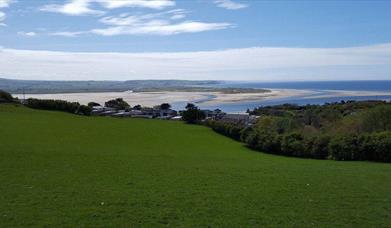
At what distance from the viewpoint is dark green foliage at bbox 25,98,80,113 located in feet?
222

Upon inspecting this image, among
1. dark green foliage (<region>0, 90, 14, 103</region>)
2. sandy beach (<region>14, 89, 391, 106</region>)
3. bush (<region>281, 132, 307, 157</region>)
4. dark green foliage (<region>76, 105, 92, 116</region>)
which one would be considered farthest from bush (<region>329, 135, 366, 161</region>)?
sandy beach (<region>14, 89, 391, 106</region>)

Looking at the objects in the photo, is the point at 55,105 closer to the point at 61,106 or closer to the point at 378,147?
the point at 61,106

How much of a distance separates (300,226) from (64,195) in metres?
5.92

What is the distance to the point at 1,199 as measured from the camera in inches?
421

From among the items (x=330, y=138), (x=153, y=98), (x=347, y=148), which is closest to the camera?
(x=347, y=148)

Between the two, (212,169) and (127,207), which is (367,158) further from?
(127,207)

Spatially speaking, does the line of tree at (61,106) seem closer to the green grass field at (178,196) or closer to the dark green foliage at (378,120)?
the dark green foliage at (378,120)

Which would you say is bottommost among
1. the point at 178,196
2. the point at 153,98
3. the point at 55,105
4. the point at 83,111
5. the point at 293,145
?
the point at 293,145

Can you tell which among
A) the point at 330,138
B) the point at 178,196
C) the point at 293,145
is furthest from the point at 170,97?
the point at 178,196

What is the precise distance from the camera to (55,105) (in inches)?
2677

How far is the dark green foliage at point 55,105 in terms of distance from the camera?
6781cm

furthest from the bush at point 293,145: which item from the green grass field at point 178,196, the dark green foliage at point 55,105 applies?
the dark green foliage at point 55,105

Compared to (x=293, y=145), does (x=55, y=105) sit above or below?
above

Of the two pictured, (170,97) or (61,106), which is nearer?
(61,106)
